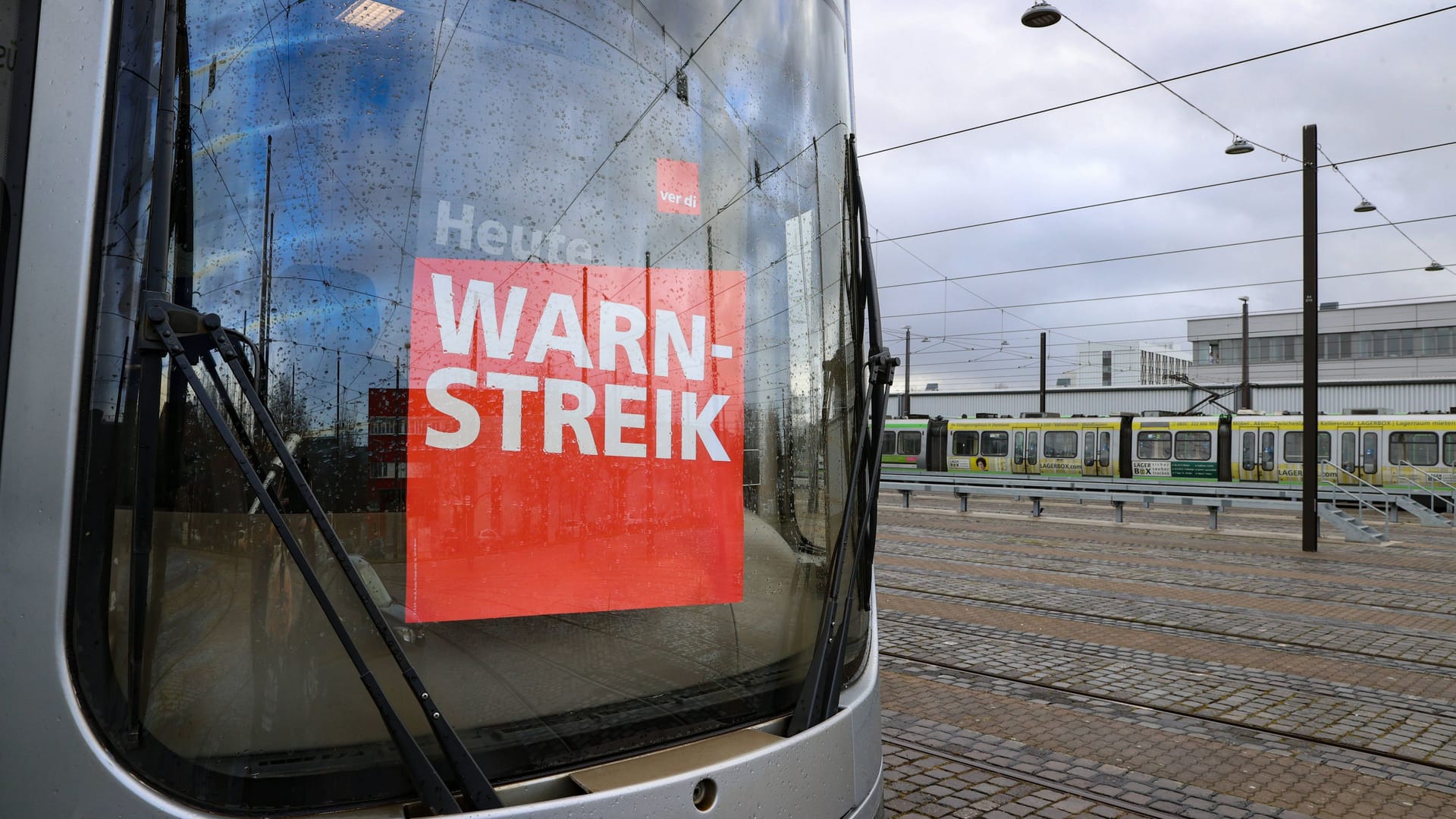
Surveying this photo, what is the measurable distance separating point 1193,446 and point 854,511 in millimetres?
28497

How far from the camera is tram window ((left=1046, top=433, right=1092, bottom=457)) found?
3045 cm

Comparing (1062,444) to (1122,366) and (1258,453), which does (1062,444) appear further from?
(1122,366)

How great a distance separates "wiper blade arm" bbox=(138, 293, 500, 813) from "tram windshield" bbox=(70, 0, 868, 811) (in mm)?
29

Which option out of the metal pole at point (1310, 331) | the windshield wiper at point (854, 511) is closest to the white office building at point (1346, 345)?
the metal pole at point (1310, 331)

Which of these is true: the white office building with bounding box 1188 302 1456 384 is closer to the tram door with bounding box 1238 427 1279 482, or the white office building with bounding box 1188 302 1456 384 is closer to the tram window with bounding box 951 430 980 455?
the tram window with bounding box 951 430 980 455

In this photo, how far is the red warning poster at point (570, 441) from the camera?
1.96 metres

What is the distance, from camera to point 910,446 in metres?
34.5

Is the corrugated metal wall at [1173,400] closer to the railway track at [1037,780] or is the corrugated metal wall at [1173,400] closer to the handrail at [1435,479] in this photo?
the handrail at [1435,479]

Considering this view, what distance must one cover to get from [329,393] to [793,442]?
112 centimetres

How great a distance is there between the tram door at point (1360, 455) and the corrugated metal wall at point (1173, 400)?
7702 millimetres

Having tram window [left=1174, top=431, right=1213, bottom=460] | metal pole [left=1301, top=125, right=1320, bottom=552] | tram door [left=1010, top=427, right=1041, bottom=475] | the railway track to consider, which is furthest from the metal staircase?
the railway track

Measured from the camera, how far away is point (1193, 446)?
28172mm

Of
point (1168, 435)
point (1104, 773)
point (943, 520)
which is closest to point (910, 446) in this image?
point (1168, 435)

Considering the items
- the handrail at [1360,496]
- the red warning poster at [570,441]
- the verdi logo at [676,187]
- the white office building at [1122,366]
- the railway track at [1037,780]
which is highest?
the white office building at [1122,366]
